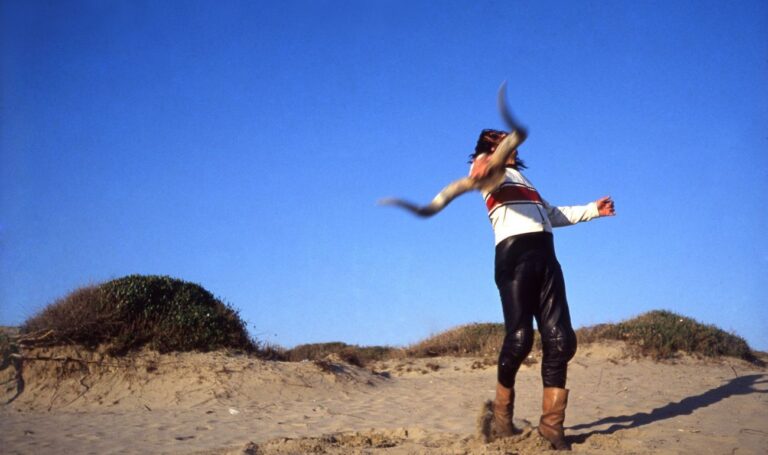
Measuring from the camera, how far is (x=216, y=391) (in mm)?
8500

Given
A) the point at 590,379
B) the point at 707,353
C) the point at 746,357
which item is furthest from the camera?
the point at 746,357

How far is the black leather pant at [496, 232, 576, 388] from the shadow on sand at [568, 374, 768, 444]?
765 millimetres

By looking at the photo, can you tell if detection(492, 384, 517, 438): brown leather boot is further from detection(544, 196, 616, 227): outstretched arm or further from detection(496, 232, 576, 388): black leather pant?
detection(544, 196, 616, 227): outstretched arm

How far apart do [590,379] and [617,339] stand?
3.13 metres

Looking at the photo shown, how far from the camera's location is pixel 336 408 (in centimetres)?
773

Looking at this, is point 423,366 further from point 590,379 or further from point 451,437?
point 451,437

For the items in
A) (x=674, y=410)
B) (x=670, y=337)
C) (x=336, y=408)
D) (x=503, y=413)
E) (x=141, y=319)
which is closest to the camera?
(x=503, y=413)

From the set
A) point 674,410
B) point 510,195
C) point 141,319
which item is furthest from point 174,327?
point 674,410

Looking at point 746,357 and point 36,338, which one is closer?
point 36,338

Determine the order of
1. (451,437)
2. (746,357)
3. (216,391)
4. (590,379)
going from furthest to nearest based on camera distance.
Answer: (746,357) < (590,379) < (216,391) < (451,437)

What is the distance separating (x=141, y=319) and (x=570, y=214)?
712 cm

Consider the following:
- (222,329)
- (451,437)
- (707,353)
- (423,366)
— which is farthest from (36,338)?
(707,353)

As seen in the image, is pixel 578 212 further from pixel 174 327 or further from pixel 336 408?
pixel 174 327

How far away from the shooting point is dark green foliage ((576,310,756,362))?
475 inches
